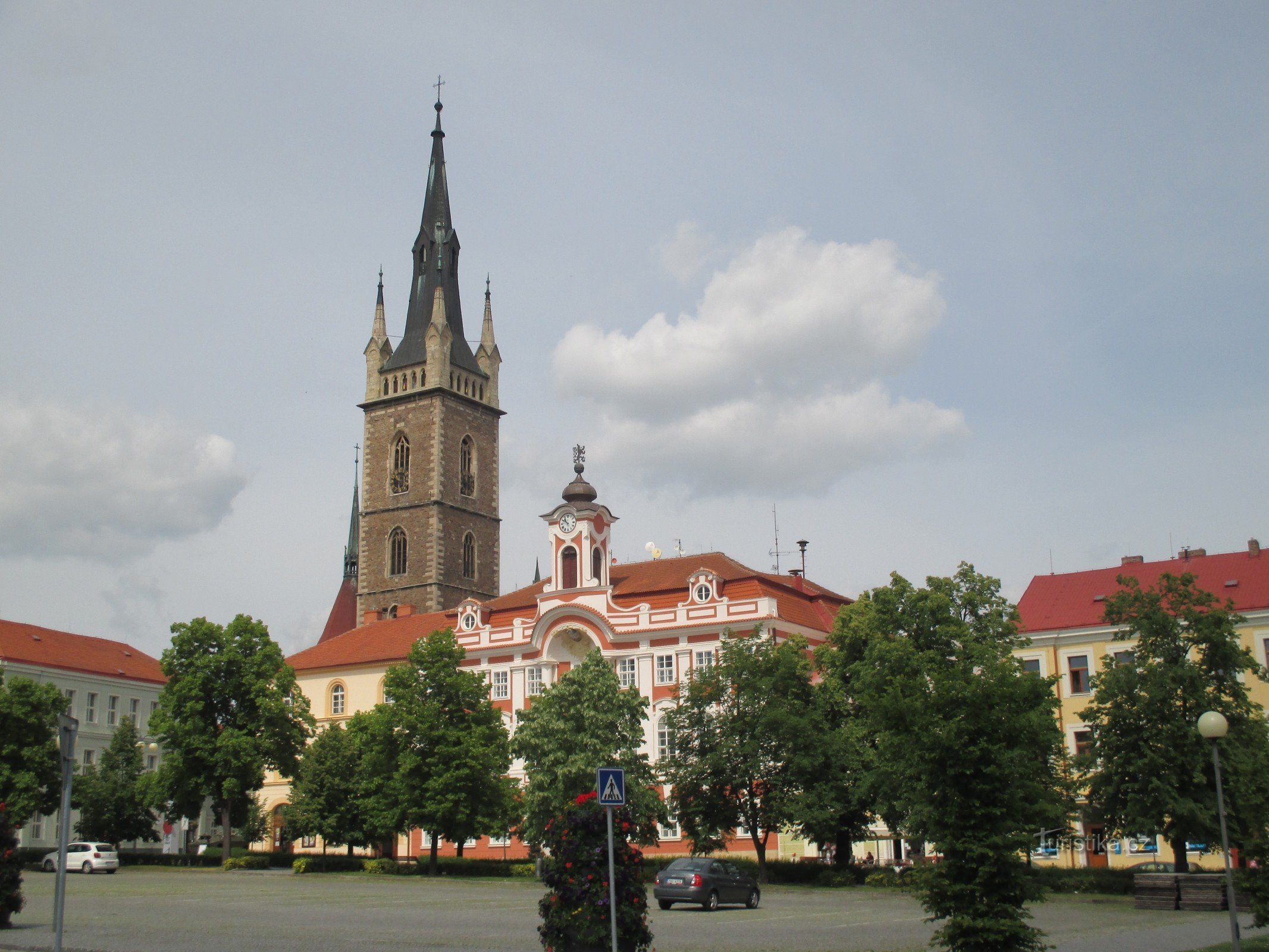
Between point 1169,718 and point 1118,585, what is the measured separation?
2311 cm

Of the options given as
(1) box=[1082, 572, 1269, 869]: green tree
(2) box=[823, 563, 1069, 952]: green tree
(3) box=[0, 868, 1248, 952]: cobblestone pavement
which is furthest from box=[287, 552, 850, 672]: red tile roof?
(2) box=[823, 563, 1069, 952]: green tree

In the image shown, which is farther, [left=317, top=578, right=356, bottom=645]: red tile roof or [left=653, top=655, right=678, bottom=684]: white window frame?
[left=317, top=578, right=356, bottom=645]: red tile roof

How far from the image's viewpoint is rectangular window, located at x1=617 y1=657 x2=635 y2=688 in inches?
2391

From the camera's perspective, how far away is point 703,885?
32469 millimetres

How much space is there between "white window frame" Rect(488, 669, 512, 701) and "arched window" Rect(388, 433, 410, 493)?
32.3m

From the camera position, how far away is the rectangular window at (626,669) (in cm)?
6072

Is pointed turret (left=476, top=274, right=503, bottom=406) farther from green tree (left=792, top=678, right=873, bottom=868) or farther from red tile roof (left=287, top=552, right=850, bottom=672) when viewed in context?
green tree (left=792, top=678, right=873, bottom=868)

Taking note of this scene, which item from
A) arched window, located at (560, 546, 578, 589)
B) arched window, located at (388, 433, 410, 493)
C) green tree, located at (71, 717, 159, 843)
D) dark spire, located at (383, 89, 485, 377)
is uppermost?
dark spire, located at (383, 89, 485, 377)

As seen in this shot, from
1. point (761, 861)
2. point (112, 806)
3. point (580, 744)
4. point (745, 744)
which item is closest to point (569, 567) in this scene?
point (580, 744)

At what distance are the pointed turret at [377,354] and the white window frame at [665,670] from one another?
45823 mm

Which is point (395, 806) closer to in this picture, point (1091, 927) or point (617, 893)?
point (1091, 927)

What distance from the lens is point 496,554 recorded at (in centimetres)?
9694

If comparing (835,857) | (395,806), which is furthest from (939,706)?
(395,806)

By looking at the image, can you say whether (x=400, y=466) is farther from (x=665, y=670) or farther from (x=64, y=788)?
(x=64, y=788)
